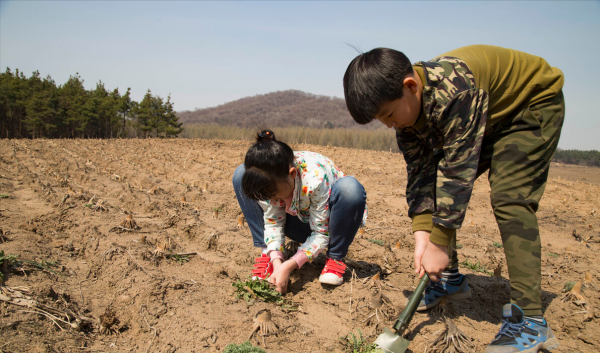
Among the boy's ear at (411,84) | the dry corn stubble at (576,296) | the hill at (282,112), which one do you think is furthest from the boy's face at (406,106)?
the hill at (282,112)

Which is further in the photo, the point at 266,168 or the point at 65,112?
the point at 65,112

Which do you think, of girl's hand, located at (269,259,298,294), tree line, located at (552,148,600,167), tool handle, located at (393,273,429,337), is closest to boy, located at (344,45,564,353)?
tool handle, located at (393,273,429,337)

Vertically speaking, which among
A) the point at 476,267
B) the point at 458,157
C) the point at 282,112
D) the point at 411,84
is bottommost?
the point at 476,267

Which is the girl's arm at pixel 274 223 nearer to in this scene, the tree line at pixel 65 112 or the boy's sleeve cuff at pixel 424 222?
the boy's sleeve cuff at pixel 424 222

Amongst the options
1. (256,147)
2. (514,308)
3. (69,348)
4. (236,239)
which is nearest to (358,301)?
(514,308)

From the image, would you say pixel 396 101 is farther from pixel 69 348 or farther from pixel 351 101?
pixel 69 348

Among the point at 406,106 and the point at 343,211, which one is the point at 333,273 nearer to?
the point at 343,211

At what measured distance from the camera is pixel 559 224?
5.50m

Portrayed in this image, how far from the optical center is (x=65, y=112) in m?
30.2

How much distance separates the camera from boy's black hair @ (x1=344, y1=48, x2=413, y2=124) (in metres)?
1.60

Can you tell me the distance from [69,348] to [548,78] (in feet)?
8.69

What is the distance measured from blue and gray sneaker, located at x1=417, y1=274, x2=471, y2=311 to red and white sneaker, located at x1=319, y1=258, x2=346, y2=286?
1.72ft

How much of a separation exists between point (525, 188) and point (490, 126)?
35 cm

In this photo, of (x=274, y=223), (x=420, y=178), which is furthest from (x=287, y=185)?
(x=420, y=178)
